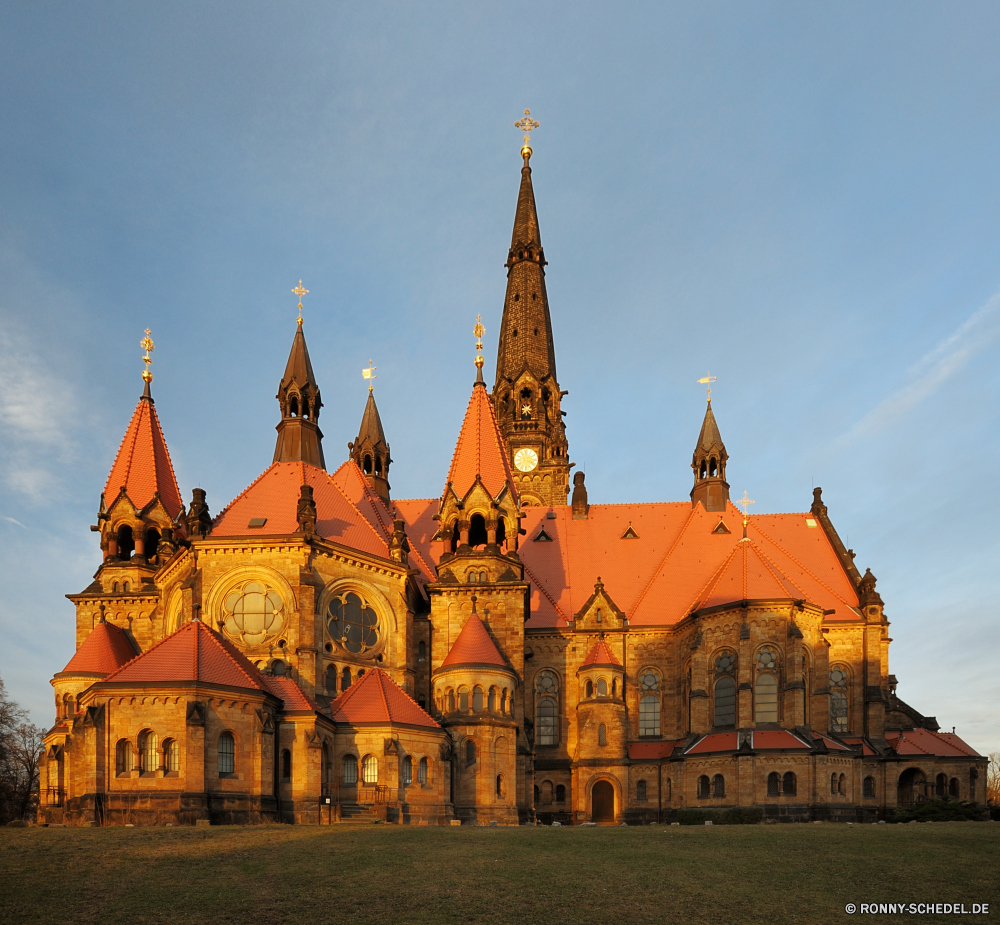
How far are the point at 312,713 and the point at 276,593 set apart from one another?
6956 mm

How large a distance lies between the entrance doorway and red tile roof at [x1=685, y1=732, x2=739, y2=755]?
17.6 feet

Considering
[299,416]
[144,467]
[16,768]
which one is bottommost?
[16,768]

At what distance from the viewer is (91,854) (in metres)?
21.8

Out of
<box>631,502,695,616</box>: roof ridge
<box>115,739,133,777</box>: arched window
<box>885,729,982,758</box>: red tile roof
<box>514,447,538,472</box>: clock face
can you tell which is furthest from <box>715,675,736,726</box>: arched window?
<box>115,739,133,777</box>: arched window

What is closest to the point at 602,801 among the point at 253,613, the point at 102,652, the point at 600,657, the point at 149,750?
the point at 600,657

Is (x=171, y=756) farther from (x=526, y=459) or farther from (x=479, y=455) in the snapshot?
(x=526, y=459)

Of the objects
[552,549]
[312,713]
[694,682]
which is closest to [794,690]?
[694,682]

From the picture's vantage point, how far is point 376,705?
128ft

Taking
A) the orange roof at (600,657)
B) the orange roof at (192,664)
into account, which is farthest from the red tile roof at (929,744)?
the orange roof at (192,664)

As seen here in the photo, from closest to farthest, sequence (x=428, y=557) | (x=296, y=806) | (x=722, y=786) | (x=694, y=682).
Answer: (x=296, y=806)
(x=722, y=786)
(x=694, y=682)
(x=428, y=557)

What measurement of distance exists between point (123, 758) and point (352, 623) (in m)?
12.5

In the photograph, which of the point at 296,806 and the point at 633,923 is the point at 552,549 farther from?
the point at 633,923

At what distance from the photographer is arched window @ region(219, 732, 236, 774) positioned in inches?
1302

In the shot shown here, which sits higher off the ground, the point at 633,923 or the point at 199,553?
the point at 199,553
